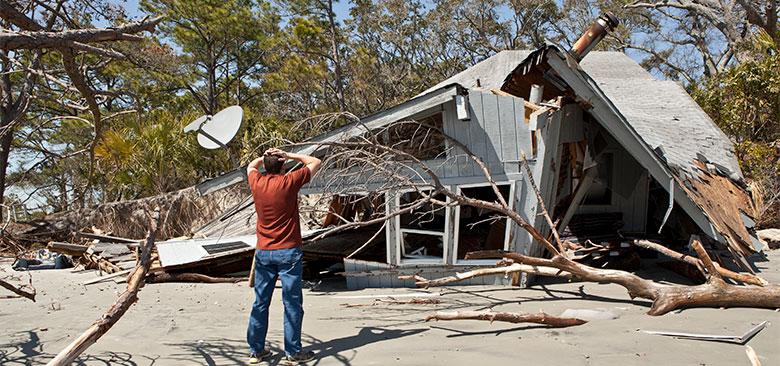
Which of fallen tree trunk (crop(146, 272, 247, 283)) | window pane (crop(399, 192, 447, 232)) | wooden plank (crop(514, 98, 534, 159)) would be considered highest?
wooden plank (crop(514, 98, 534, 159))

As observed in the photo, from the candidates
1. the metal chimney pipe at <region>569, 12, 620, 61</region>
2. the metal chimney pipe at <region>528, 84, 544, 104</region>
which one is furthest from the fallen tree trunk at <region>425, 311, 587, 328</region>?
the metal chimney pipe at <region>569, 12, 620, 61</region>

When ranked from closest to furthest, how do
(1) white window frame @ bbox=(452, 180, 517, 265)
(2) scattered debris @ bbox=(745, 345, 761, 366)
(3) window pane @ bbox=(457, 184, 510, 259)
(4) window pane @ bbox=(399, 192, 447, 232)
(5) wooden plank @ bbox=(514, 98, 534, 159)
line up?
(2) scattered debris @ bbox=(745, 345, 761, 366) < (5) wooden plank @ bbox=(514, 98, 534, 159) < (1) white window frame @ bbox=(452, 180, 517, 265) < (4) window pane @ bbox=(399, 192, 447, 232) < (3) window pane @ bbox=(457, 184, 510, 259)

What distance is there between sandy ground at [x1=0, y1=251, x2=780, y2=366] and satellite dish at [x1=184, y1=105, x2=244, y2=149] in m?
2.45

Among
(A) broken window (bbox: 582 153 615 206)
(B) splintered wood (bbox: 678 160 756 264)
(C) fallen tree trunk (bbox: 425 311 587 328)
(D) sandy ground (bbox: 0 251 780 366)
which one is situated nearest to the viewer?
(D) sandy ground (bbox: 0 251 780 366)

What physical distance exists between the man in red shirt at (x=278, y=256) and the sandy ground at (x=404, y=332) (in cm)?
23

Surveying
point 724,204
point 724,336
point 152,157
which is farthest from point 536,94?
point 152,157

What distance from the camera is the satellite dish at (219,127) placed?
8.00 meters

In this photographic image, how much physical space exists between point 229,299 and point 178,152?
11.6 m

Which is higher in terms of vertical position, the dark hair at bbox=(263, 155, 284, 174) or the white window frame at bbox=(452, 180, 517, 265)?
the dark hair at bbox=(263, 155, 284, 174)

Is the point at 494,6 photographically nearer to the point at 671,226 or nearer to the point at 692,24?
the point at 692,24

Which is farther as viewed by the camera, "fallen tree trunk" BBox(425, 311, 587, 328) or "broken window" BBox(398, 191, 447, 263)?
"broken window" BBox(398, 191, 447, 263)

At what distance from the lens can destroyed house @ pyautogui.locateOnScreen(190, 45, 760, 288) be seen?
279 inches

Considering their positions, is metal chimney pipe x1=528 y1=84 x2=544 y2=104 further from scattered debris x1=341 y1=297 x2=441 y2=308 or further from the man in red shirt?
the man in red shirt

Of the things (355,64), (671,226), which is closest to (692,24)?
(355,64)
